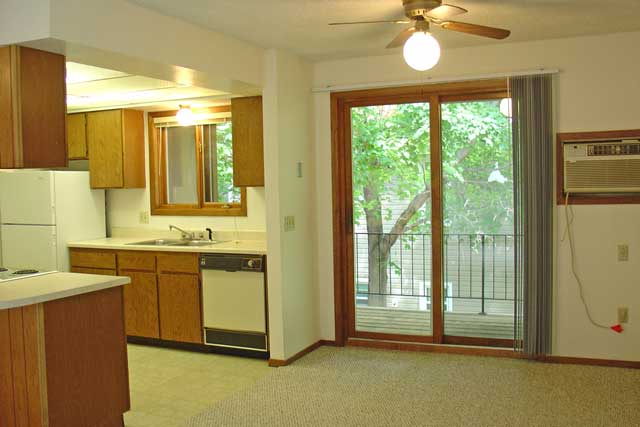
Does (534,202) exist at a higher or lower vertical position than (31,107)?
lower

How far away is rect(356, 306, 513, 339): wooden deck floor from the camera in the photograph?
4863mm

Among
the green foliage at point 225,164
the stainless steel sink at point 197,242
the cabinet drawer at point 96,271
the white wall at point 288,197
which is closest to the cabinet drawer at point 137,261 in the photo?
the cabinet drawer at point 96,271

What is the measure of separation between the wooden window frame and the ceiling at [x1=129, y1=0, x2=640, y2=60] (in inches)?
61.1

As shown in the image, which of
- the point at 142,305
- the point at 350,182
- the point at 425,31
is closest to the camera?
the point at 425,31

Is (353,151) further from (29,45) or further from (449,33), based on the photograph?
(29,45)

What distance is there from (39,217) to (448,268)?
12.0ft

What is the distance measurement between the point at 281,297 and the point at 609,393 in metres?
2.35

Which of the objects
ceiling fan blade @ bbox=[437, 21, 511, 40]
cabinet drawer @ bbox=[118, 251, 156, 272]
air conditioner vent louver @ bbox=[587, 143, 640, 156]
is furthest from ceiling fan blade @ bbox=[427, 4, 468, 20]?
cabinet drawer @ bbox=[118, 251, 156, 272]

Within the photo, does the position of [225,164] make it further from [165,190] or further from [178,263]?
[178,263]

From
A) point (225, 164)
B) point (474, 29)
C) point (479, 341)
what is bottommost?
point (479, 341)

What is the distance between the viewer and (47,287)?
10.7 ft

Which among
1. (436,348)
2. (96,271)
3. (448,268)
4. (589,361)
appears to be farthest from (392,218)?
(96,271)

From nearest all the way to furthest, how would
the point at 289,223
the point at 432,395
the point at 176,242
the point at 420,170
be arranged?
the point at 432,395
the point at 289,223
the point at 420,170
the point at 176,242

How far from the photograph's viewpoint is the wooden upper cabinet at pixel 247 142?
503cm
